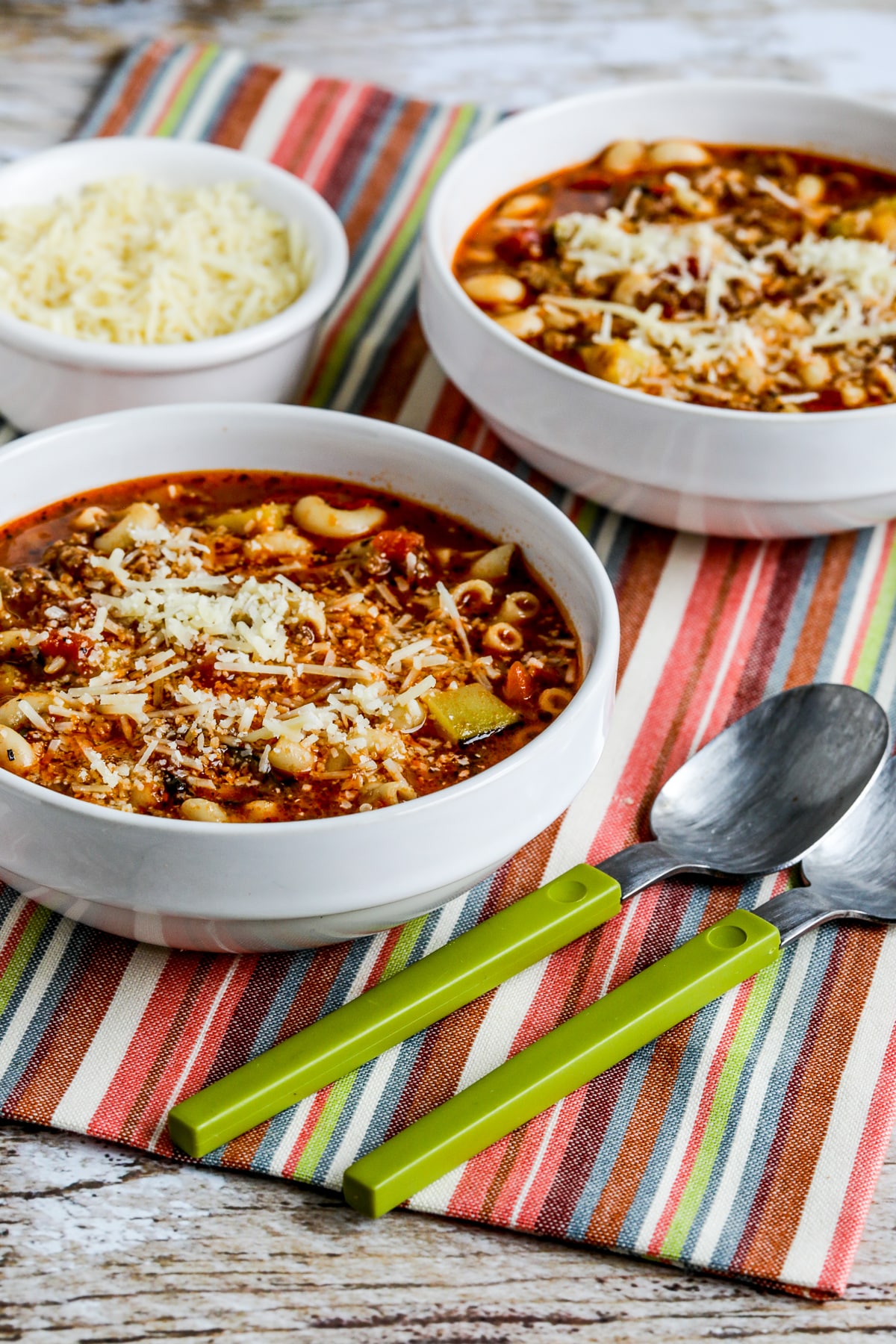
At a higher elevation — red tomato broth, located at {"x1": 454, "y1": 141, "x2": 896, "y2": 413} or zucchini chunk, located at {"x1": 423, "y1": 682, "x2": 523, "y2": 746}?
red tomato broth, located at {"x1": 454, "y1": 141, "x2": 896, "y2": 413}

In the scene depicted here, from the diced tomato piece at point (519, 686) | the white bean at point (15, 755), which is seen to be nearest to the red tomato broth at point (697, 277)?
the diced tomato piece at point (519, 686)

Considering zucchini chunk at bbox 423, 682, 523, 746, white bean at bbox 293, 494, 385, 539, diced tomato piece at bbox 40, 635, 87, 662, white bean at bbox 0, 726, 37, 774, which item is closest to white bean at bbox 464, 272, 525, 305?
white bean at bbox 293, 494, 385, 539

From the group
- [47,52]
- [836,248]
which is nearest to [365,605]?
[836,248]

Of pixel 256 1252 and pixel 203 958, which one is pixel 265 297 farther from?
pixel 256 1252

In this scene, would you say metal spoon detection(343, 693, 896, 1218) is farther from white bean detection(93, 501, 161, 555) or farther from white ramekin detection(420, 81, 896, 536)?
white bean detection(93, 501, 161, 555)

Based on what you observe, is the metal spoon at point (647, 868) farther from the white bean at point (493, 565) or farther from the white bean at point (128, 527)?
the white bean at point (128, 527)

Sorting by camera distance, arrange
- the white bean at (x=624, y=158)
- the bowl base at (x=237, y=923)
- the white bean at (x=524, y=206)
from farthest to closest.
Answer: the white bean at (x=624, y=158), the white bean at (x=524, y=206), the bowl base at (x=237, y=923)

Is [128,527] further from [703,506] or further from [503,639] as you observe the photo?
[703,506]
